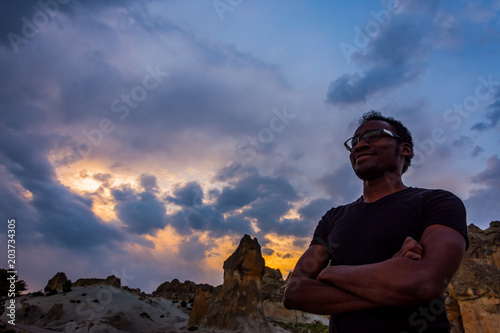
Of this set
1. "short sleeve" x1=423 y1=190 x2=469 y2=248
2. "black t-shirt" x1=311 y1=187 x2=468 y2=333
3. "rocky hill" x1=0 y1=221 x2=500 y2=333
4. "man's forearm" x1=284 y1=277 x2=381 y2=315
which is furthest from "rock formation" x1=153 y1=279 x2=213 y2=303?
"short sleeve" x1=423 y1=190 x2=469 y2=248

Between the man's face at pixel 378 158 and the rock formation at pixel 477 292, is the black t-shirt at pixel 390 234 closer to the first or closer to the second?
the man's face at pixel 378 158

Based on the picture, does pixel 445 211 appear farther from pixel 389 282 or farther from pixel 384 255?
pixel 389 282

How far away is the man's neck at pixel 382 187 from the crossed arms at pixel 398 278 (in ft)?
2.08

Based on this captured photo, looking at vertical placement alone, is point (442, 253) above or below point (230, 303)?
below

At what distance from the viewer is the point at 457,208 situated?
6.79ft

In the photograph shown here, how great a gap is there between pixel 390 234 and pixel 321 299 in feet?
2.16

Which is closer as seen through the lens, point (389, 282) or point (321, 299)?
point (389, 282)

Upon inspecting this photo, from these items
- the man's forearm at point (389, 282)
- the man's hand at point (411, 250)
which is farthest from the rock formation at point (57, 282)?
the man's hand at point (411, 250)

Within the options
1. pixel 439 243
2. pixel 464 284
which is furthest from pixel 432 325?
pixel 464 284

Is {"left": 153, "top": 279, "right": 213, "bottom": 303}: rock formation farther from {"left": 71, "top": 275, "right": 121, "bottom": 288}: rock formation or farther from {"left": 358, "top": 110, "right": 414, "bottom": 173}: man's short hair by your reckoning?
{"left": 358, "top": 110, "right": 414, "bottom": 173}: man's short hair

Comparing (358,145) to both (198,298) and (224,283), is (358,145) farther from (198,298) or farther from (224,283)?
(198,298)

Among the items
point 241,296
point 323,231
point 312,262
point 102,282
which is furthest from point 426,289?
point 102,282

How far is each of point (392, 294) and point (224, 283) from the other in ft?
117

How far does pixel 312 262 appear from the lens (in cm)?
264
